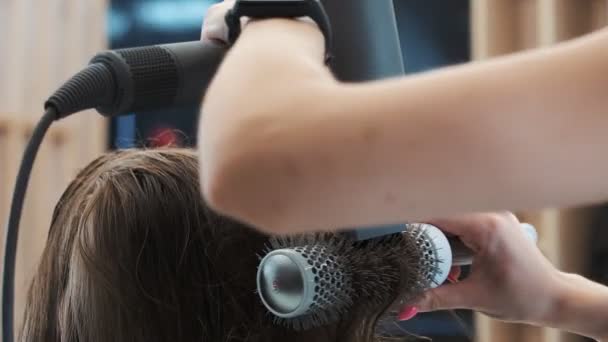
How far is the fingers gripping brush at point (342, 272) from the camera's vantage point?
0.57 m

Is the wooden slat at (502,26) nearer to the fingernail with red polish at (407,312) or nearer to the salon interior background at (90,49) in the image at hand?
the salon interior background at (90,49)

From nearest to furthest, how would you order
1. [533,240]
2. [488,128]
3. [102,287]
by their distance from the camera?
[488,128], [102,287], [533,240]

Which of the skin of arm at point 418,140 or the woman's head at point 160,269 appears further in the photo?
the woman's head at point 160,269

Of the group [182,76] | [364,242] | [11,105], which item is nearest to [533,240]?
[364,242]

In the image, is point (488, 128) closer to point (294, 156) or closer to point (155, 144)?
point (294, 156)

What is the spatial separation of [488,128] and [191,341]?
1.24 ft

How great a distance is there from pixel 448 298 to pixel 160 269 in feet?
0.87

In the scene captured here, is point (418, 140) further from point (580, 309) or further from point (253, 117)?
point (580, 309)

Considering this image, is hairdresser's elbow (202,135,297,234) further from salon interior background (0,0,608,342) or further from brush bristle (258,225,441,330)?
salon interior background (0,0,608,342)

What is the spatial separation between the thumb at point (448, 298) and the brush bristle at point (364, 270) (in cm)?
6

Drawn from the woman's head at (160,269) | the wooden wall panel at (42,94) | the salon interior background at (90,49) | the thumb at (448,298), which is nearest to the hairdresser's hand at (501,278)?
the thumb at (448,298)

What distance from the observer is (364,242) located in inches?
24.2

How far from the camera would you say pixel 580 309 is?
815 mm

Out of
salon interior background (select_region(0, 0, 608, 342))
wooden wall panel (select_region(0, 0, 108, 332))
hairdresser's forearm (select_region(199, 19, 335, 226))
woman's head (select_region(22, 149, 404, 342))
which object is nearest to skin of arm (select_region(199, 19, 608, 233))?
hairdresser's forearm (select_region(199, 19, 335, 226))
